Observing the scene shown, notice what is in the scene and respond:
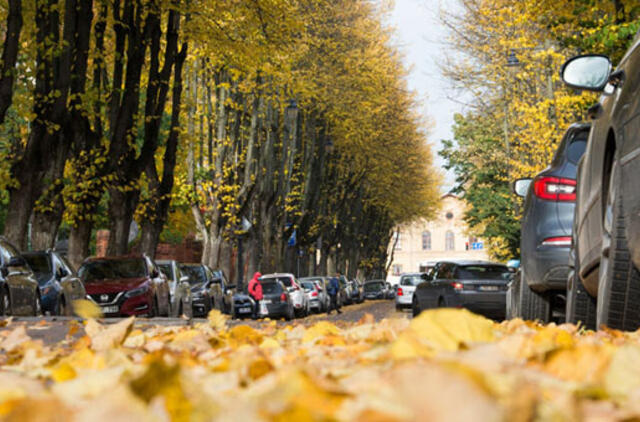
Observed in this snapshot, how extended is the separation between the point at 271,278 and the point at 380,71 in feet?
41.0

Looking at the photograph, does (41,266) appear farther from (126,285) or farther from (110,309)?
(126,285)

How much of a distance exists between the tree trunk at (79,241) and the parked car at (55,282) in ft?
15.4

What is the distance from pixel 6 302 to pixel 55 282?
3503 millimetres

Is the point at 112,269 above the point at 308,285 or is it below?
above

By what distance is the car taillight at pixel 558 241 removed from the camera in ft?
34.4

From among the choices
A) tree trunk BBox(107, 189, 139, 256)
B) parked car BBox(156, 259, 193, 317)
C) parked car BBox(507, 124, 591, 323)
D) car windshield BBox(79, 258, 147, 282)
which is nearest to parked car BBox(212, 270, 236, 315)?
parked car BBox(156, 259, 193, 317)

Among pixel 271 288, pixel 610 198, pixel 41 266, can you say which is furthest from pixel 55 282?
pixel 271 288

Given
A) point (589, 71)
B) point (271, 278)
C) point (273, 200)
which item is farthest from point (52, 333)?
point (273, 200)

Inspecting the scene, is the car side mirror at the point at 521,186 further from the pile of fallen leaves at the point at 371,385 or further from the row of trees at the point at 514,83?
the pile of fallen leaves at the point at 371,385

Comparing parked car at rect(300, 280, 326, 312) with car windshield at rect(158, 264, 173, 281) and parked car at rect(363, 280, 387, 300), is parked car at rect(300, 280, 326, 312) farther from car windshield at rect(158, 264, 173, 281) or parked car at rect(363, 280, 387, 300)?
parked car at rect(363, 280, 387, 300)

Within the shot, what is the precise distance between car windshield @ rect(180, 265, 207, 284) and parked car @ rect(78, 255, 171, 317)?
21.5ft

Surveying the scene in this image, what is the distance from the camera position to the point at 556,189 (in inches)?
420

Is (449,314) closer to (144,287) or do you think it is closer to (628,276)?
(628,276)

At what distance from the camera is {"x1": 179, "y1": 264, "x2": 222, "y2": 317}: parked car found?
96.9 feet
